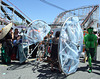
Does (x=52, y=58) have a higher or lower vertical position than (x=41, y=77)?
higher

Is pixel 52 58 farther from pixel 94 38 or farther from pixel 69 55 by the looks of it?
A: pixel 94 38

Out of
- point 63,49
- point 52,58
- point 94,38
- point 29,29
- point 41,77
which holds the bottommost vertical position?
point 41,77

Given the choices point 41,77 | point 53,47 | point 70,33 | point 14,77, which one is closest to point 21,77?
point 14,77

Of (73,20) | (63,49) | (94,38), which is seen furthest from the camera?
(94,38)

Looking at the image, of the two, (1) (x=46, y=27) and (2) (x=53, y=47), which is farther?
(1) (x=46, y=27)

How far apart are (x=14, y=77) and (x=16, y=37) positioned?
253 cm

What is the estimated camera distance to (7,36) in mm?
5457

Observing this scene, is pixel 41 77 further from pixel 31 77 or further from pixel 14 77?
A: pixel 14 77

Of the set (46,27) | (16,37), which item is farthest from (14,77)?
(46,27)

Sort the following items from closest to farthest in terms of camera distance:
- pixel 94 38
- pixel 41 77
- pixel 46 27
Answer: pixel 41 77
pixel 94 38
pixel 46 27

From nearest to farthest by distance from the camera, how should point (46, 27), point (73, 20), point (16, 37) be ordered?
point (73, 20) → point (16, 37) → point (46, 27)

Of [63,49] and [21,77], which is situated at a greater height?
[63,49]

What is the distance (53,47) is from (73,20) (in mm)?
1323

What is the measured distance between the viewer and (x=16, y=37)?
584 centimetres
